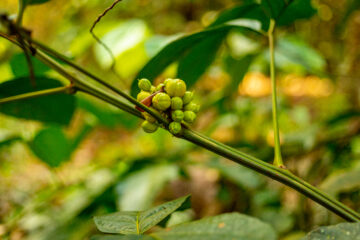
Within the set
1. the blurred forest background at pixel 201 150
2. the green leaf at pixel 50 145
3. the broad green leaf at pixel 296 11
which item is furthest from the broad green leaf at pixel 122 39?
the broad green leaf at pixel 296 11

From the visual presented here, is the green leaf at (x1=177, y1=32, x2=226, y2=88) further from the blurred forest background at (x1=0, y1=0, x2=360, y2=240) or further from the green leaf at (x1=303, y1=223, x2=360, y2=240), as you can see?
the green leaf at (x1=303, y1=223, x2=360, y2=240)

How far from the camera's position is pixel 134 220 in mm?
512

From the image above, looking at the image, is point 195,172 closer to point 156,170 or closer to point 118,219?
point 156,170

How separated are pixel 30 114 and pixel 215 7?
2.52m

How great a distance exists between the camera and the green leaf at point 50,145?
1.08 meters

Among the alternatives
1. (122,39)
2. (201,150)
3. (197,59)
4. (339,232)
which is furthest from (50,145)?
(339,232)

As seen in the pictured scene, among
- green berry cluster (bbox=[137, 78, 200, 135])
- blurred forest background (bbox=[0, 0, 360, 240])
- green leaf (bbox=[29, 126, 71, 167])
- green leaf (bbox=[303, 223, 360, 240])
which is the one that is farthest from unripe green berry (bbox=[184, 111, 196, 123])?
green leaf (bbox=[29, 126, 71, 167])

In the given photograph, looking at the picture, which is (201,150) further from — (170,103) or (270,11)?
(170,103)

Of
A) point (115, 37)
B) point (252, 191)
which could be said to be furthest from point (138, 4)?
point (252, 191)

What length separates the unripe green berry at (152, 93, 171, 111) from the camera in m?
0.50

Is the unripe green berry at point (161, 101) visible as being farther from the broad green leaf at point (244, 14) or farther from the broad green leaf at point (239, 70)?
the broad green leaf at point (239, 70)

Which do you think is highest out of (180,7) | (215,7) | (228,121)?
(180,7)

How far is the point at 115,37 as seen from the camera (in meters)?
1.29

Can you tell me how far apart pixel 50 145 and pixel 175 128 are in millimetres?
750
